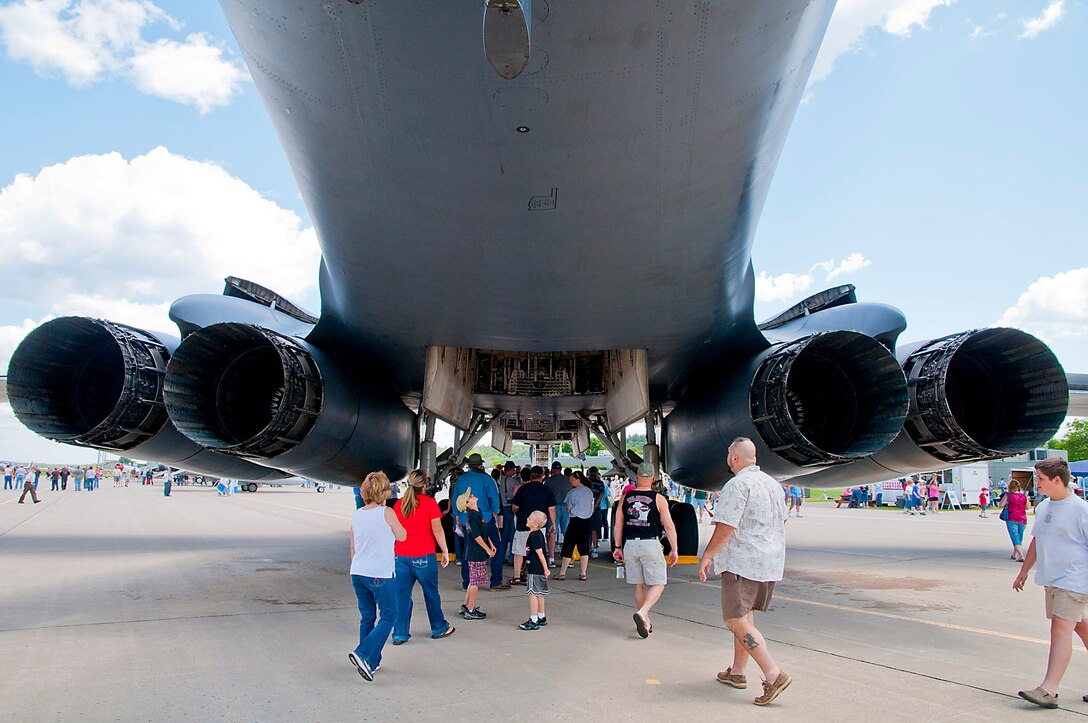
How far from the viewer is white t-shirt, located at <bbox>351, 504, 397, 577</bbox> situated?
3.69 metres

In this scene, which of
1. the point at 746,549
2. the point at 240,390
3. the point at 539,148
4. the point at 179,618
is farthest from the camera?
the point at 240,390

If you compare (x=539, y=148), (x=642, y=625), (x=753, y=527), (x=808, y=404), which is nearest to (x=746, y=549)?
(x=753, y=527)

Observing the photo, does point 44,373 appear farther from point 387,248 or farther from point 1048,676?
point 1048,676

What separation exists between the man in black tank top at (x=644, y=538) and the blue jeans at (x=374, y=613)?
1765 mm

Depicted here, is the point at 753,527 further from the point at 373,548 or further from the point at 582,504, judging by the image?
the point at 582,504

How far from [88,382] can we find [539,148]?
5.49m

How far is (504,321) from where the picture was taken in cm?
587

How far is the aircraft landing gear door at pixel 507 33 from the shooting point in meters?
2.73

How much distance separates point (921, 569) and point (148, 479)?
197 ft

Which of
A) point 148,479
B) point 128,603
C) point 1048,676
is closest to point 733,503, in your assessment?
point 1048,676

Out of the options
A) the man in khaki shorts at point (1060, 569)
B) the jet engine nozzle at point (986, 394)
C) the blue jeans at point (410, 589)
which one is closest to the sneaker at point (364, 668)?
the blue jeans at point (410, 589)

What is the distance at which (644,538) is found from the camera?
15.8 ft

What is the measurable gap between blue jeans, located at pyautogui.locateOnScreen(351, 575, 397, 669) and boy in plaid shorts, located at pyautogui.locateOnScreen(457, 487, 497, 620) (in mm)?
1514

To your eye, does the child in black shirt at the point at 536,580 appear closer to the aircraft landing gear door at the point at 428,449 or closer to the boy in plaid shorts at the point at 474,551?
Answer: the boy in plaid shorts at the point at 474,551
